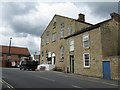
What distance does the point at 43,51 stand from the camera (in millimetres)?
40969

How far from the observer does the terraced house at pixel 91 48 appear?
1978cm

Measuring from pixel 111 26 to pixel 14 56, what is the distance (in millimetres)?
58645

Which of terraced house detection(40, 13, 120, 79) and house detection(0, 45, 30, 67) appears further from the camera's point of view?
house detection(0, 45, 30, 67)

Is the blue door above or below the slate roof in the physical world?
below

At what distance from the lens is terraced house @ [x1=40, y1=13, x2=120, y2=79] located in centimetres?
1978

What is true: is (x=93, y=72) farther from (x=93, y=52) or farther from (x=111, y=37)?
(x=111, y=37)

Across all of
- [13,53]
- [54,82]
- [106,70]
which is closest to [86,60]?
[106,70]

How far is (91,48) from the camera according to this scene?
883 inches

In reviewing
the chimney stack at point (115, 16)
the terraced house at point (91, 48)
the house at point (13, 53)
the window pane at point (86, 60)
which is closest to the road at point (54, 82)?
the terraced house at point (91, 48)

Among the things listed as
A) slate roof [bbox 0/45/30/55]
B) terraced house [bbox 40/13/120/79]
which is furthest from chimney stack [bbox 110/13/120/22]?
slate roof [bbox 0/45/30/55]

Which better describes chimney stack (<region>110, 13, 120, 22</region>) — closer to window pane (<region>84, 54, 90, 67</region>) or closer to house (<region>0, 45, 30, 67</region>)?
window pane (<region>84, 54, 90, 67</region>)

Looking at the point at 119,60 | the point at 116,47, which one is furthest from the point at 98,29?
the point at 119,60

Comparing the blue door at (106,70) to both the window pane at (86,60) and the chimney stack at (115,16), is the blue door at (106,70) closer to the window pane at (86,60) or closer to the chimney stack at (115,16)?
the window pane at (86,60)

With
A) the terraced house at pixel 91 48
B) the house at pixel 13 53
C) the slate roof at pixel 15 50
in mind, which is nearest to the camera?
the terraced house at pixel 91 48
